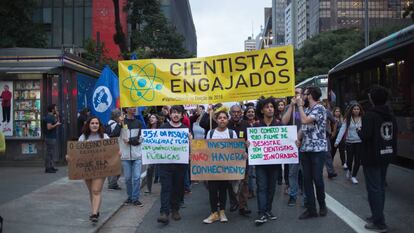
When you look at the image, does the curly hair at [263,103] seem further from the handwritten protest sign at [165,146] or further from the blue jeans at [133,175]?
the blue jeans at [133,175]

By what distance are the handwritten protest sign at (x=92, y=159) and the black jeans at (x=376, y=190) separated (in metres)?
3.65

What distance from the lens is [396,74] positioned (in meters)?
12.0

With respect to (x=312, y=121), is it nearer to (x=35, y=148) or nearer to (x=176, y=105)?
(x=176, y=105)

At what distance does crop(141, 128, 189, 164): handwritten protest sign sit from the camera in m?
7.62

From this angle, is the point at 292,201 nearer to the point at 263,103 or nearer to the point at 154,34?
the point at 263,103

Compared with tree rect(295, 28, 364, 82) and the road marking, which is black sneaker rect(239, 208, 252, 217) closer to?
the road marking

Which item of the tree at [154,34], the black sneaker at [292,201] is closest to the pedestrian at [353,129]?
the black sneaker at [292,201]

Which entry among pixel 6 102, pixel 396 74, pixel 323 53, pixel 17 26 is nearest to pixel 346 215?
pixel 396 74

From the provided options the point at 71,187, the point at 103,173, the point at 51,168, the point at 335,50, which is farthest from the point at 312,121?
the point at 335,50

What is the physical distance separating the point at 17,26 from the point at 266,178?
24653 millimetres

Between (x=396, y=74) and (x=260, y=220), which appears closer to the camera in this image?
(x=260, y=220)

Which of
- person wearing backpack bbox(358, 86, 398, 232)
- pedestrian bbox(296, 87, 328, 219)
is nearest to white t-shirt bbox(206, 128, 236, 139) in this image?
pedestrian bbox(296, 87, 328, 219)

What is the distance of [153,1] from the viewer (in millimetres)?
30469

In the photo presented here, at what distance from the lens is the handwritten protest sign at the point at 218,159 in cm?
745
